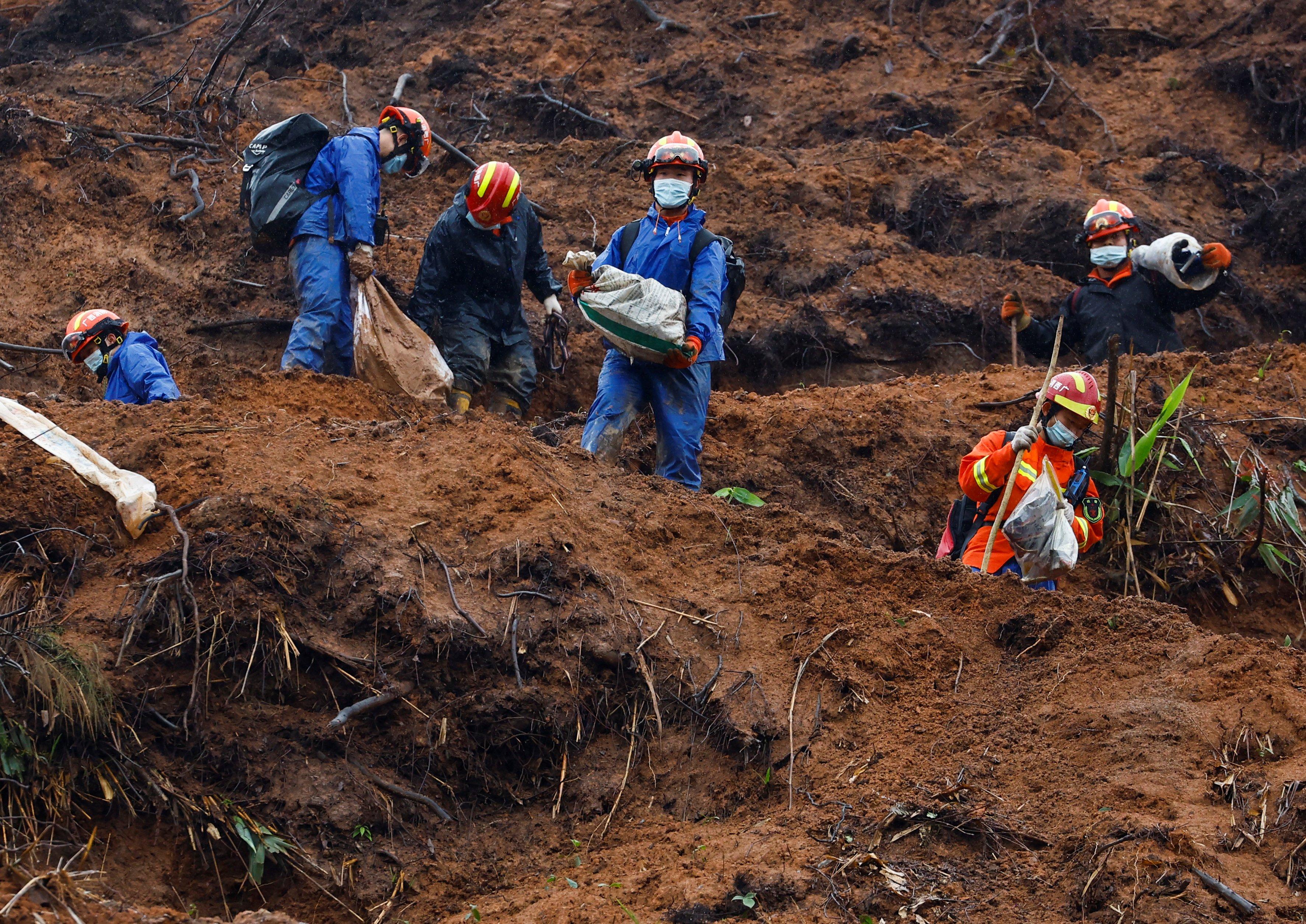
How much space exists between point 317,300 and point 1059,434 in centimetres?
406

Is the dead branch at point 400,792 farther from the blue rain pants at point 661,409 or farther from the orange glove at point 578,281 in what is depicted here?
the orange glove at point 578,281

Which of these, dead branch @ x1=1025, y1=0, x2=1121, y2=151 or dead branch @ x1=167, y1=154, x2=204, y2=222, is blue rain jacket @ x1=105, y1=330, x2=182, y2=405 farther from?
dead branch @ x1=1025, y1=0, x2=1121, y2=151

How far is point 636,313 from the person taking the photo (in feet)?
19.9

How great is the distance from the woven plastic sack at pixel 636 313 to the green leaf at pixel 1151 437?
2.35 metres

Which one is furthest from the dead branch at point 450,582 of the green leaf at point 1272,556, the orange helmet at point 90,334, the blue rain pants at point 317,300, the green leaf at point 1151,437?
the green leaf at point 1272,556

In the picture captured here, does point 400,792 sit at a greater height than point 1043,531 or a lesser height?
greater

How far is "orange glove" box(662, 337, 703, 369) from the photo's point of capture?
6.15 metres

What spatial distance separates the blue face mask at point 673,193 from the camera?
648cm

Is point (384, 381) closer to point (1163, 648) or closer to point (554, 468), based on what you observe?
point (554, 468)

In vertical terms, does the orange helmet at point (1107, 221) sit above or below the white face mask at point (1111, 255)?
above

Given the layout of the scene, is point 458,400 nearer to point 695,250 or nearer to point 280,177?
point 280,177

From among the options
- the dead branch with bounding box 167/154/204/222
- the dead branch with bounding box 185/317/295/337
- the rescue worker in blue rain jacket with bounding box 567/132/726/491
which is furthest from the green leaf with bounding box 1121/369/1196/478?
the dead branch with bounding box 167/154/204/222

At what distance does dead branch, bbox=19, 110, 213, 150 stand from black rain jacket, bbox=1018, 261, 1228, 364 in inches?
252

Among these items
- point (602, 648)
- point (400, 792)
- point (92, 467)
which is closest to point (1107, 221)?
point (602, 648)
